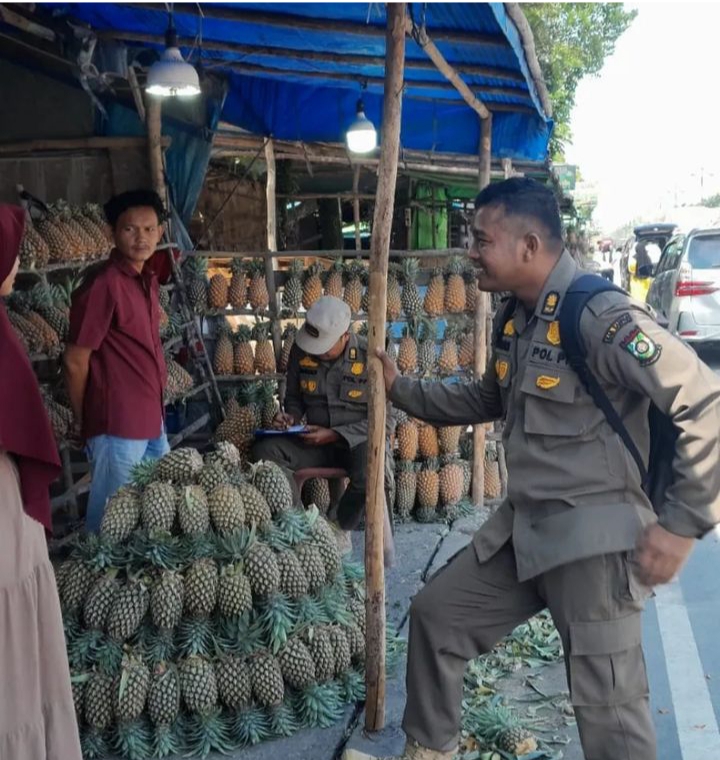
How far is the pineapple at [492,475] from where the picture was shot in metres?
7.16

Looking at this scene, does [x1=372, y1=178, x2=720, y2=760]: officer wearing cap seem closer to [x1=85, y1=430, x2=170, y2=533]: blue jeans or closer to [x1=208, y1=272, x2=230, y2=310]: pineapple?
[x1=85, y1=430, x2=170, y2=533]: blue jeans

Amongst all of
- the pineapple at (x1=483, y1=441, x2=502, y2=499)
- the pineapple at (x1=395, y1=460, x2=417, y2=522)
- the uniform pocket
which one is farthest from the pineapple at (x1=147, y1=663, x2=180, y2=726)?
the pineapple at (x1=483, y1=441, x2=502, y2=499)

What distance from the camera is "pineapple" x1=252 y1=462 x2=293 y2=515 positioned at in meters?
3.99

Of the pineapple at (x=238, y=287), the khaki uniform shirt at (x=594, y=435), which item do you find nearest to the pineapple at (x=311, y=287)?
the pineapple at (x=238, y=287)

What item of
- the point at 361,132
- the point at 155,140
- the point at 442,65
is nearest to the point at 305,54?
the point at 442,65

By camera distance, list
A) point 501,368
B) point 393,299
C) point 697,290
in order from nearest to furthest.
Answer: point 501,368, point 393,299, point 697,290

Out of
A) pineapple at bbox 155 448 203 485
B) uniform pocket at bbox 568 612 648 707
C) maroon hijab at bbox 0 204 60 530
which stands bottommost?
uniform pocket at bbox 568 612 648 707

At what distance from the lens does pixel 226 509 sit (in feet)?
12.3

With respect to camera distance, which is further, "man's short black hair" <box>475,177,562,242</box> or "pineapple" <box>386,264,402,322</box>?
"pineapple" <box>386,264,402,322</box>

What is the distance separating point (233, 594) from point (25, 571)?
3.73ft

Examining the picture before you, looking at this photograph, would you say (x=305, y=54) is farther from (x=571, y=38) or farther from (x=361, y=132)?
(x=571, y=38)

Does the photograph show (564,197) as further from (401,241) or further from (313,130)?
(313,130)

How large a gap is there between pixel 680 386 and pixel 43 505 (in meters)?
1.88

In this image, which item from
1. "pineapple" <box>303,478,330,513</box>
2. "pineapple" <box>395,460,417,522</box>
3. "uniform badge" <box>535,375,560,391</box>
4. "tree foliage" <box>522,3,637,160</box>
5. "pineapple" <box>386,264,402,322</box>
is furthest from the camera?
"tree foliage" <box>522,3,637,160</box>
